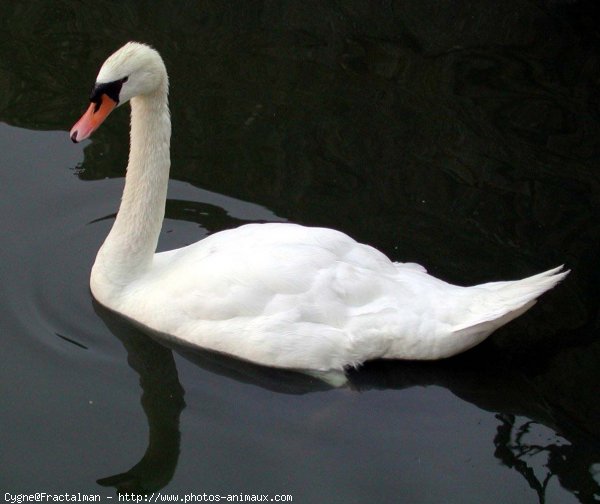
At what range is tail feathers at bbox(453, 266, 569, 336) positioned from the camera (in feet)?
19.3

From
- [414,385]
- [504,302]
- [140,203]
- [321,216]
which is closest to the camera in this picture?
[504,302]

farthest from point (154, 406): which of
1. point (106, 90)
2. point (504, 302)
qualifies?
point (504, 302)

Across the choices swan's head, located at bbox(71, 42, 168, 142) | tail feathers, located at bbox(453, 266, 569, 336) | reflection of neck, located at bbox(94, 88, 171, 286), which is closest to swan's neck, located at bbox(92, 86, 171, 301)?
reflection of neck, located at bbox(94, 88, 171, 286)

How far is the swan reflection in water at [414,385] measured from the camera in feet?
18.0

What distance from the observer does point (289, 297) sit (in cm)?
601

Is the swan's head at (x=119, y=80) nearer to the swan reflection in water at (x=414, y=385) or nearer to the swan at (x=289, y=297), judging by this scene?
the swan at (x=289, y=297)

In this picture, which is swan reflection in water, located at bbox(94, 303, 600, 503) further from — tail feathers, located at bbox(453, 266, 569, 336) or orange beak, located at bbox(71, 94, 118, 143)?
orange beak, located at bbox(71, 94, 118, 143)

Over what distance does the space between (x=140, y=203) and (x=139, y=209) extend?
4 cm

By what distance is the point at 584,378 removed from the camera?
6.23 m

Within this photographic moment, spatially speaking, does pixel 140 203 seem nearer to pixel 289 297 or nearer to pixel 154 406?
pixel 289 297

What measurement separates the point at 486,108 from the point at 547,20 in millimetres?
2013

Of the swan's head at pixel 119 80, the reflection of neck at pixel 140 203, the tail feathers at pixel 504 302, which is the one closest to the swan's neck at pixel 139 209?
the reflection of neck at pixel 140 203

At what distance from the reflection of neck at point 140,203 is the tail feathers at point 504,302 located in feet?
6.87

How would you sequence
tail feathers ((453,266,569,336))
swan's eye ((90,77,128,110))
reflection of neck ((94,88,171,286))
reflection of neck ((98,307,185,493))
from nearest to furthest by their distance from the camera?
reflection of neck ((98,307,185,493)), tail feathers ((453,266,569,336)), swan's eye ((90,77,128,110)), reflection of neck ((94,88,171,286))
